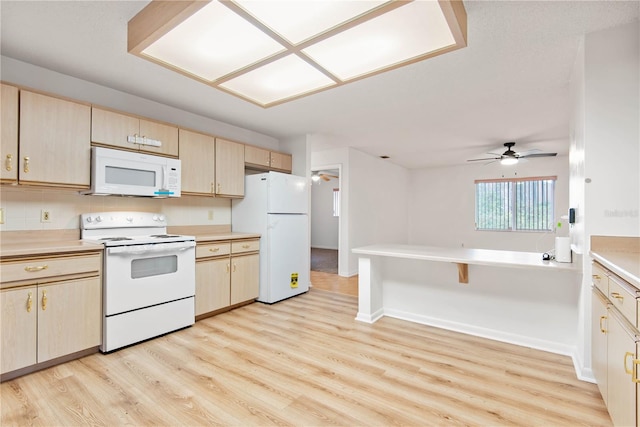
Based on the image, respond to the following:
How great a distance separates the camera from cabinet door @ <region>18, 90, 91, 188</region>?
7.36 feet

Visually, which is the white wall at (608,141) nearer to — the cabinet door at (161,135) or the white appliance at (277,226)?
the white appliance at (277,226)

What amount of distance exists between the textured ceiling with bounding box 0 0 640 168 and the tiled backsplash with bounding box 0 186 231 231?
41.8 inches

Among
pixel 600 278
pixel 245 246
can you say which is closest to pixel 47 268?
pixel 245 246

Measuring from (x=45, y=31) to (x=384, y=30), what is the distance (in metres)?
2.25

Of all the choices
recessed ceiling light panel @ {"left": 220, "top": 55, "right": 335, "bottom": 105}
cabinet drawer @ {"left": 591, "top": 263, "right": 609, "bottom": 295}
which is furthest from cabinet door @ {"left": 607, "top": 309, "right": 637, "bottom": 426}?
recessed ceiling light panel @ {"left": 220, "top": 55, "right": 335, "bottom": 105}

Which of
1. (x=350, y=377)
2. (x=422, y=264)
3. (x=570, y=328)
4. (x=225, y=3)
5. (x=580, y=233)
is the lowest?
(x=350, y=377)

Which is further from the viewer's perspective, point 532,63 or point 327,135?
point 327,135

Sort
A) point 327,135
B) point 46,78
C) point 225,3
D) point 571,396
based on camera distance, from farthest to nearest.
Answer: point 327,135 < point 46,78 < point 571,396 < point 225,3

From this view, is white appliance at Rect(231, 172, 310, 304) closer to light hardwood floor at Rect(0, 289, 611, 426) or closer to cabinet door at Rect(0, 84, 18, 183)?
Result: light hardwood floor at Rect(0, 289, 611, 426)

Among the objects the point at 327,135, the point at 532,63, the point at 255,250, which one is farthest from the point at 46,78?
the point at 532,63

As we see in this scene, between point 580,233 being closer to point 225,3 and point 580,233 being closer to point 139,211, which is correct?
point 225,3

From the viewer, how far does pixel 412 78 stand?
264cm

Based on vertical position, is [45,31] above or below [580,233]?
above

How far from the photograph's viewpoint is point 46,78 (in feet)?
8.41
